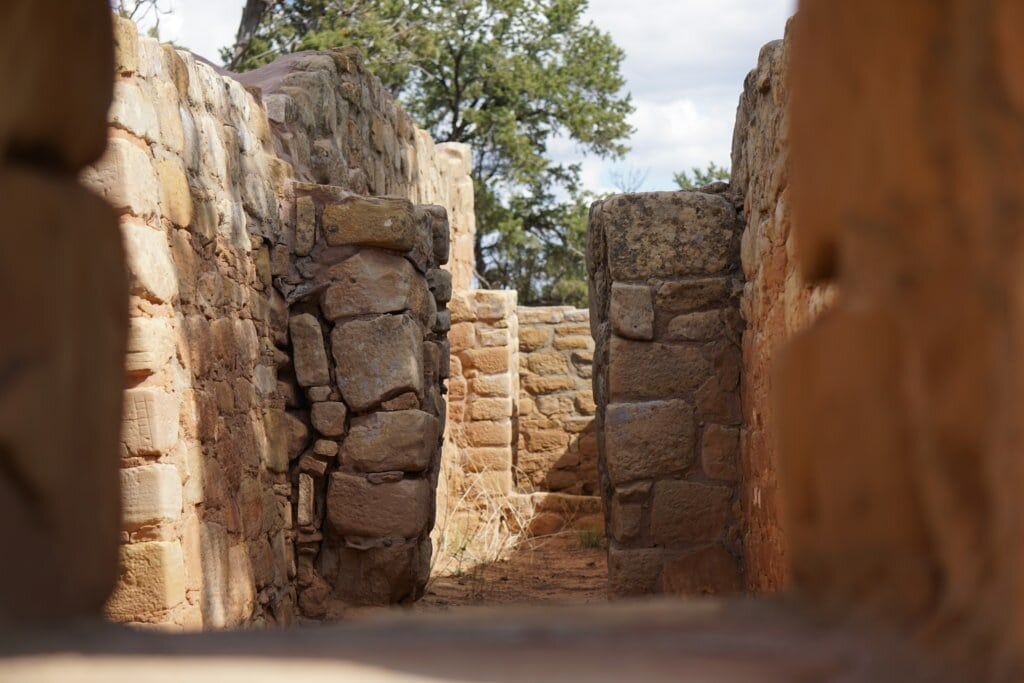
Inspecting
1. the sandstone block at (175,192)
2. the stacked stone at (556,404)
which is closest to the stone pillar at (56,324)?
the sandstone block at (175,192)

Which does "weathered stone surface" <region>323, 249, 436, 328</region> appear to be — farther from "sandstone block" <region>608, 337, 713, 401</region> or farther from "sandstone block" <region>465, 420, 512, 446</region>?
"sandstone block" <region>465, 420, 512, 446</region>

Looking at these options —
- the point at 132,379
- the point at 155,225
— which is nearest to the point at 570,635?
the point at 132,379

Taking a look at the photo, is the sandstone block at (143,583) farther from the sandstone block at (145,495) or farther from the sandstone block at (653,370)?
the sandstone block at (653,370)

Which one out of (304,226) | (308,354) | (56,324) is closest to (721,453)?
(308,354)

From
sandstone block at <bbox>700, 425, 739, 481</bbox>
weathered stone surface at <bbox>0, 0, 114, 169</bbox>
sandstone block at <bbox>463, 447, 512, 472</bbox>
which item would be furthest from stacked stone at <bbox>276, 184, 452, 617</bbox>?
sandstone block at <bbox>463, 447, 512, 472</bbox>

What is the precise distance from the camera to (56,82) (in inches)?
72.6

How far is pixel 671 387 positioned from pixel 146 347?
7.39 ft

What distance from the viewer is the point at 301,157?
20.0 feet

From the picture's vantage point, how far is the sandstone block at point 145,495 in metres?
3.51

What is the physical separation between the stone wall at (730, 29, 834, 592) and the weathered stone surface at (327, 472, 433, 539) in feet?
4.86

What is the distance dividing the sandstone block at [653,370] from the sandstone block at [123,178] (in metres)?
2.09

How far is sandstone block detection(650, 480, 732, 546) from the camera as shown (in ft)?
16.0

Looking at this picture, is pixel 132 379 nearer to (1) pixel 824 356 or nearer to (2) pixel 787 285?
(2) pixel 787 285

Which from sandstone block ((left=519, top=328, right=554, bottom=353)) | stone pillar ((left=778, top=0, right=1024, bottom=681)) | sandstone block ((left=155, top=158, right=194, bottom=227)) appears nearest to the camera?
stone pillar ((left=778, top=0, right=1024, bottom=681))
